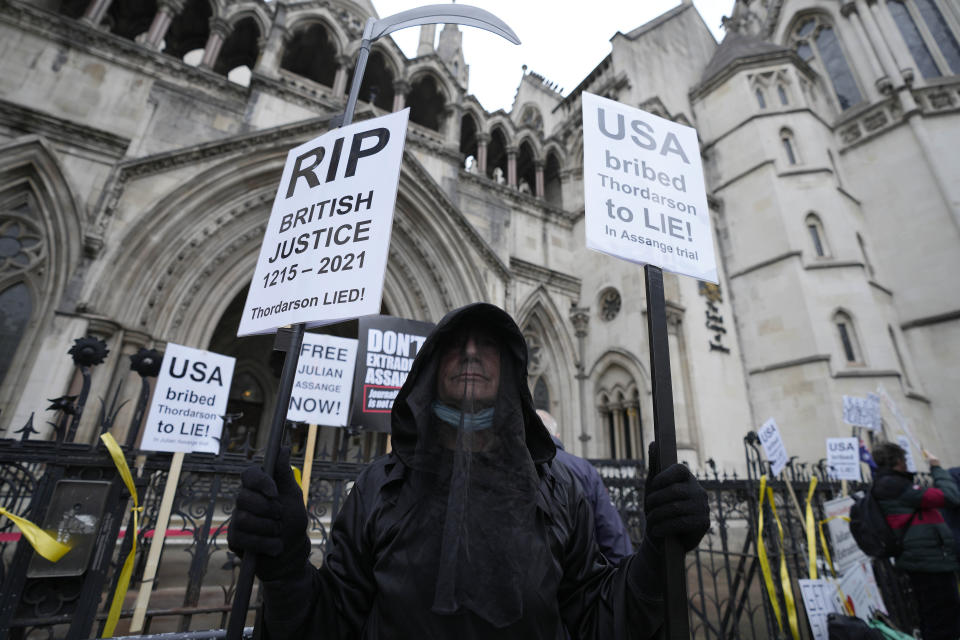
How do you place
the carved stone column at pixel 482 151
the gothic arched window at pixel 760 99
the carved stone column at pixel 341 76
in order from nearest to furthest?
the carved stone column at pixel 341 76 → the carved stone column at pixel 482 151 → the gothic arched window at pixel 760 99

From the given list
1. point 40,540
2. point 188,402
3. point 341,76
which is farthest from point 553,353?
point 40,540

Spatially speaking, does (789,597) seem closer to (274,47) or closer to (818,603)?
(818,603)

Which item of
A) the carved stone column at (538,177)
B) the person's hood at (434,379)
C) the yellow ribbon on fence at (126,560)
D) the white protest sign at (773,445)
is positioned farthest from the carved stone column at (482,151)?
the person's hood at (434,379)

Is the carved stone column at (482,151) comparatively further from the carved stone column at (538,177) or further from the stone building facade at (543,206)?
the carved stone column at (538,177)

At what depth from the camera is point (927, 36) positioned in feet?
46.1

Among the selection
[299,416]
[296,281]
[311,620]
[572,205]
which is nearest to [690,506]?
[311,620]

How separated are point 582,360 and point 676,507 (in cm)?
1068

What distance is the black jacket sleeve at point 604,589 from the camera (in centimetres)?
118

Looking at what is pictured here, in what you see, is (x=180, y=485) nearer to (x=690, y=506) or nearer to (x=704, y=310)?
(x=690, y=506)

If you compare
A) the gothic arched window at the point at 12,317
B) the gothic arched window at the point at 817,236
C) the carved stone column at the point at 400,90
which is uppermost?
the carved stone column at the point at 400,90

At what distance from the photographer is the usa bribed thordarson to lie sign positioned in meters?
1.55

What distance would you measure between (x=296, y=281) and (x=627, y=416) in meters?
10.5

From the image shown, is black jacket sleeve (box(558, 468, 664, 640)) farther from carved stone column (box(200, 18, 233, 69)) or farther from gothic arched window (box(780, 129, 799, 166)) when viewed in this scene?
gothic arched window (box(780, 129, 799, 166))

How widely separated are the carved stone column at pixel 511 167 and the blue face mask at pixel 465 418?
463 inches
